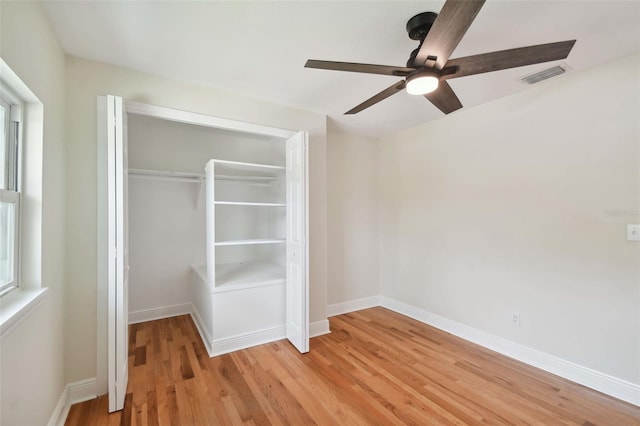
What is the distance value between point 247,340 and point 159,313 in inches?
59.2

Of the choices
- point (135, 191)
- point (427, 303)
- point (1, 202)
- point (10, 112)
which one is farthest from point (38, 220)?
point (427, 303)

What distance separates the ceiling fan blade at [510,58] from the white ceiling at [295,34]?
0.37 metres

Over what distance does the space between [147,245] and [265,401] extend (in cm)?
252

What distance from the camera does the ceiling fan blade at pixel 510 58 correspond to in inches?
49.9

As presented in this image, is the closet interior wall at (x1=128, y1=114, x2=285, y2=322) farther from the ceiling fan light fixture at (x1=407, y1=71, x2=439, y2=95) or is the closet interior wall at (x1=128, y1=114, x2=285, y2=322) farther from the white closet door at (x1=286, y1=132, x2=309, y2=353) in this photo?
the ceiling fan light fixture at (x1=407, y1=71, x2=439, y2=95)

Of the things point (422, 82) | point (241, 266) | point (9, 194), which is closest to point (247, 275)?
point (241, 266)

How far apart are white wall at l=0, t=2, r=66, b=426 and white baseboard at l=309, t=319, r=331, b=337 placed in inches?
81.6

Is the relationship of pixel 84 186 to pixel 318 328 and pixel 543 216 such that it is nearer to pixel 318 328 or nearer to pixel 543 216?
pixel 318 328

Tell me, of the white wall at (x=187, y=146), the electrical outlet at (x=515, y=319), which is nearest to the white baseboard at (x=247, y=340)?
the white wall at (x=187, y=146)

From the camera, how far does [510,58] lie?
1.38 m

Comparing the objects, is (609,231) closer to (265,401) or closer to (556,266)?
(556,266)

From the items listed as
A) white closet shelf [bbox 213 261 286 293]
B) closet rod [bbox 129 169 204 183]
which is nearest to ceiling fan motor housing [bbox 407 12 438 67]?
white closet shelf [bbox 213 261 286 293]

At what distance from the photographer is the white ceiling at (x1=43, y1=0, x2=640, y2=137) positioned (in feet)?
5.15

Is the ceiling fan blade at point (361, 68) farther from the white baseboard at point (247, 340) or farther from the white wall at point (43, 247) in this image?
the white baseboard at point (247, 340)
